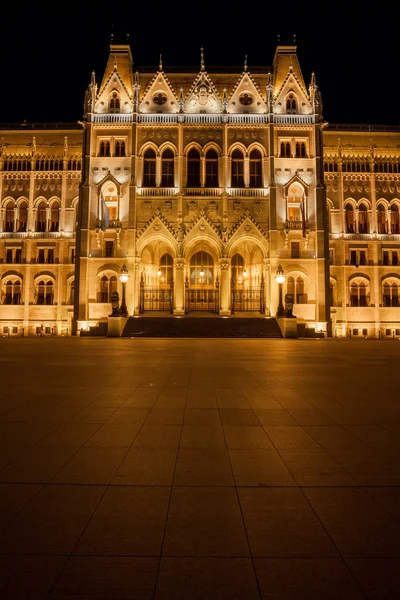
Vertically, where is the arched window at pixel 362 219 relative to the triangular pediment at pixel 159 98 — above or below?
below

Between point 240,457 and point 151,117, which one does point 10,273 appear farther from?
point 240,457

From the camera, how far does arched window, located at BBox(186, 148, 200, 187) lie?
141ft

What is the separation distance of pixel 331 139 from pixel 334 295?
17.6 m

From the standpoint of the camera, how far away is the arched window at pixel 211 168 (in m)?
43.0

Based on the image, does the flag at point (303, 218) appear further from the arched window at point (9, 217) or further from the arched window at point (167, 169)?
the arched window at point (9, 217)

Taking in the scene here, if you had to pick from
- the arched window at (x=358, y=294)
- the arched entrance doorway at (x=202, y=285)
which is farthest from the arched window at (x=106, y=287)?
the arched window at (x=358, y=294)

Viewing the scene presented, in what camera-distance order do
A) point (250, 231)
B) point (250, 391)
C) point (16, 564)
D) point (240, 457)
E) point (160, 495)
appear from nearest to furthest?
1. point (16, 564)
2. point (160, 495)
3. point (240, 457)
4. point (250, 391)
5. point (250, 231)

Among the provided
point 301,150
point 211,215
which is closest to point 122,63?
point 211,215

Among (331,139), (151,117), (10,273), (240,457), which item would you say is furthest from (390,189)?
(240,457)

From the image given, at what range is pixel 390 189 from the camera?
4841 cm

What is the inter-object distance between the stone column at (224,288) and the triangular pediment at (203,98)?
14.7 m

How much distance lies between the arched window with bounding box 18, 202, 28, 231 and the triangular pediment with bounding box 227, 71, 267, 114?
2349 cm

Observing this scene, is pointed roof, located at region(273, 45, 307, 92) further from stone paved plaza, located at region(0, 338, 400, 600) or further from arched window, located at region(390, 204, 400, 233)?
stone paved plaza, located at region(0, 338, 400, 600)

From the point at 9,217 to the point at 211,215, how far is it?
22.5 m
